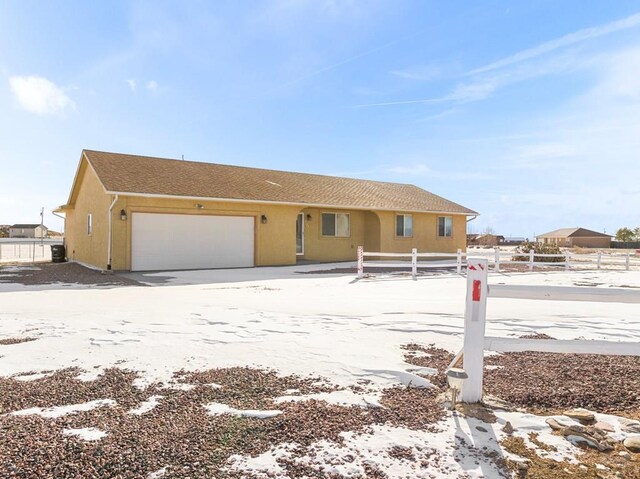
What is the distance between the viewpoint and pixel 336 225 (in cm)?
2141

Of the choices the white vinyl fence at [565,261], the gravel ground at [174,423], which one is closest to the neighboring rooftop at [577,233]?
the white vinyl fence at [565,261]

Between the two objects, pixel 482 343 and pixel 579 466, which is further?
pixel 482 343

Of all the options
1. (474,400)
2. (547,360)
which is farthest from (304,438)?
(547,360)

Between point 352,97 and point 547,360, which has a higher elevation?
point 352,97

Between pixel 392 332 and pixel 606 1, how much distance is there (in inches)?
368

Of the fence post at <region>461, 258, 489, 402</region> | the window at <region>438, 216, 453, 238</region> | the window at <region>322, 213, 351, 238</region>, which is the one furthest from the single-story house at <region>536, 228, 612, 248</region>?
the fence post at <region>461, 258, 489, 402</region>

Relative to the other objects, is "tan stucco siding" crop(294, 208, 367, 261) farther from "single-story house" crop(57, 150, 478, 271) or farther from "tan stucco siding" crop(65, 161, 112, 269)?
"tan stucco siding" crop(65, 161, 112, 269)

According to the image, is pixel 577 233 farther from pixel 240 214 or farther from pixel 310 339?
pixel 310 339

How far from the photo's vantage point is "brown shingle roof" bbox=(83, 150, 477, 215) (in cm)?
1633

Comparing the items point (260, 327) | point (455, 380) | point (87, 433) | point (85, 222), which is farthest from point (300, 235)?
point (87, 433)

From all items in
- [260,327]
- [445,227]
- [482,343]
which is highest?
[445,227]

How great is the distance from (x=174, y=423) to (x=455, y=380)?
2.13 metres

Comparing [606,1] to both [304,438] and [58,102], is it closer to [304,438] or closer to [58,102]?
[304,438]

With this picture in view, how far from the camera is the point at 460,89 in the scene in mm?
17094
